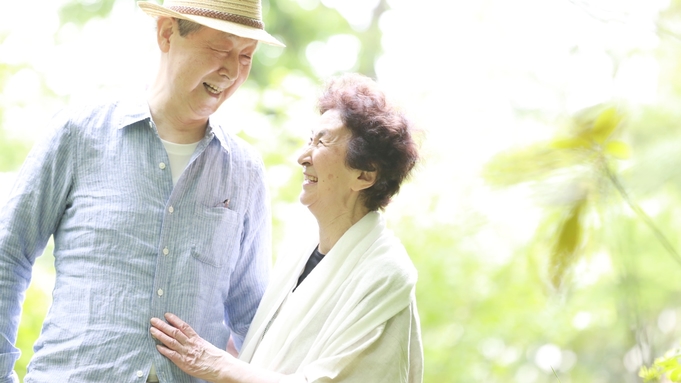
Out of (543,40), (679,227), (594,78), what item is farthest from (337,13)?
(679,227)

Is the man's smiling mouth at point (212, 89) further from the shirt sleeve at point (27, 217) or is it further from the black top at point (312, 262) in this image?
the black top at point (312, 262)

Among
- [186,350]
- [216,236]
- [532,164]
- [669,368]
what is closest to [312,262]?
[216,236]

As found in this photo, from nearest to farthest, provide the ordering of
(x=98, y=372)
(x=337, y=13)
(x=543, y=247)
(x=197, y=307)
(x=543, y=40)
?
(x=98, y=372), (x=197, y=307), (x=543, y=247), (x=543, y=40), (x=337, y=13)

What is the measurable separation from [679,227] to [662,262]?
0.84 feet

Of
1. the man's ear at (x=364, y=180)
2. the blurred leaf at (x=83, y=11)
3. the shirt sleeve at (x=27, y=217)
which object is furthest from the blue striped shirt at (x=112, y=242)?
the blurred leaf at (x=83, y=11)

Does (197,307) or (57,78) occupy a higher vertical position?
(197,307)

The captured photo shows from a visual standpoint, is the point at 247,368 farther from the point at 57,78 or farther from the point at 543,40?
the point at 543,40

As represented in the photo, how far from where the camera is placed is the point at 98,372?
1762mm

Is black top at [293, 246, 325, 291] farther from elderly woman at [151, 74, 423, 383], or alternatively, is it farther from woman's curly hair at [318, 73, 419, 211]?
woman's curly hair at [318, 73, 419, 211]

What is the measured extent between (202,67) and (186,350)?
0.70 m

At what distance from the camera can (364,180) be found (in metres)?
2.02

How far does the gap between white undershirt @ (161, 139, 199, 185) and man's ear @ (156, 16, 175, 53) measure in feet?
0.81

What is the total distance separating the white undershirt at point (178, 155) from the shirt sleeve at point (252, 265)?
7.8 inches

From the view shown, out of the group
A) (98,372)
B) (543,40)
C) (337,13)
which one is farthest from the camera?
(337,13)
